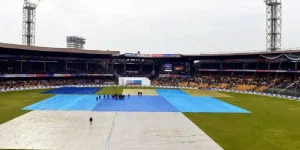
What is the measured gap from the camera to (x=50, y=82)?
85562mm

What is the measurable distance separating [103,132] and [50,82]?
66157mm

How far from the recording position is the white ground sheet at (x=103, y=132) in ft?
70.3

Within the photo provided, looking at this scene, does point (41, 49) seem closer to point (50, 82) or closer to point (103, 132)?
point (50, 82)

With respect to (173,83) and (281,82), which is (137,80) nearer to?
(173,83)

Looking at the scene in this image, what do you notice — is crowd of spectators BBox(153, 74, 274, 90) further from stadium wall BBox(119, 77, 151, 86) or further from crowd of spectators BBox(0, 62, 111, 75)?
crowd of spectators BBox(0, 62, 111, 75)

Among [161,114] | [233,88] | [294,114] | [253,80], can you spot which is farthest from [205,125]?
[253,80]

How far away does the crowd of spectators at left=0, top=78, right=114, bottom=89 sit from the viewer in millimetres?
73819

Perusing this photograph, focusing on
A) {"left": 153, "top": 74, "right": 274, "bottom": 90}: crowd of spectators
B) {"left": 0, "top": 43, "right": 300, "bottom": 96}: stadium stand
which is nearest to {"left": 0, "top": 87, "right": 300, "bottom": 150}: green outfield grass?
{"left": 0, "top": 43, "right": 300, "bottom": 96}: stadium stand

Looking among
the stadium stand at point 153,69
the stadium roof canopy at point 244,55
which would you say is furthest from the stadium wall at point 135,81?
the stadium roof canopy at point 244,55

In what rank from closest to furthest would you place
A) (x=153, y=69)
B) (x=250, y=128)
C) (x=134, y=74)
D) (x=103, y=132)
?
(x=103, y=132), (x=250, y=128), (x=134, y=74), (x=153, y=69)

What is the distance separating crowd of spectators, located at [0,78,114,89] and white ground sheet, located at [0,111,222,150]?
Answer: 146ft

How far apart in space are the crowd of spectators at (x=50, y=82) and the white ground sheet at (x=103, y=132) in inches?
1750

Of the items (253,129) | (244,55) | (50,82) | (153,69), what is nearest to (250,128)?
(253,129)

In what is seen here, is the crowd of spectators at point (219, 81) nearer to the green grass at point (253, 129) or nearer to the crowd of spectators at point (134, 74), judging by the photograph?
the crowd of spectators at point (134, 74)
